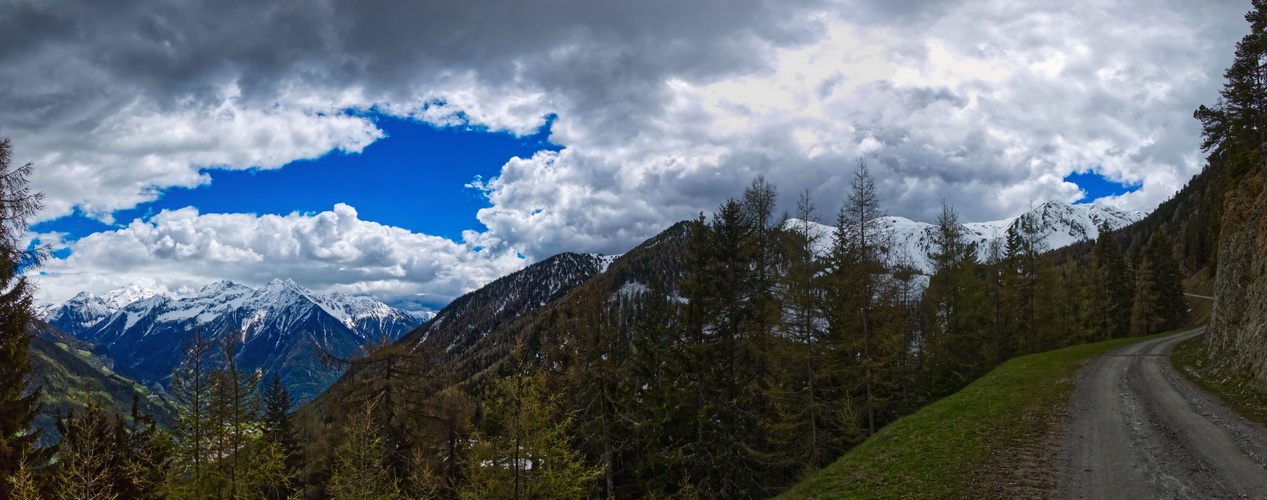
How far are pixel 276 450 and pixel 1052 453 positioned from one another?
2404cm

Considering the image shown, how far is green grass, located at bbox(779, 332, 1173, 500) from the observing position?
12586 mm

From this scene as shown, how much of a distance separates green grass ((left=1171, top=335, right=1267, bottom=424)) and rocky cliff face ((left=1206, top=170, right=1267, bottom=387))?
0.43 meters

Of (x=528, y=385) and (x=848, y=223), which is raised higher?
(x=848, y=223)

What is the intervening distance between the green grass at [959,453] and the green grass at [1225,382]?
437cm

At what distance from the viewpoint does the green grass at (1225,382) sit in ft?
55.3

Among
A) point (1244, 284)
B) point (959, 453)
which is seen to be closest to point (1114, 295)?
point (1244, 284)

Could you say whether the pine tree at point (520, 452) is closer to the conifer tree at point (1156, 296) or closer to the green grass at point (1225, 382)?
the green grass at point (1225, 382)

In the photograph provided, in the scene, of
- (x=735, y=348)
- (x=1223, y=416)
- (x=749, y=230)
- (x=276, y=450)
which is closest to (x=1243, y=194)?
(x=1223, y=416)

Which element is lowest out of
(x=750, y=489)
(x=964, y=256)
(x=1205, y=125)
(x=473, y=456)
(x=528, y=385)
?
(x=750, y=489)

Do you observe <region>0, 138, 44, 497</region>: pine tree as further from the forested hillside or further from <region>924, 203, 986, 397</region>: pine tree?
<region>924, 203, 986, 397</region>: pine tree

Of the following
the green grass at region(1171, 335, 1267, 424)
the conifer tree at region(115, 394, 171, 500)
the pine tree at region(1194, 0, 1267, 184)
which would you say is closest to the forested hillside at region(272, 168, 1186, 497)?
the conifer tree at region(115, 394, 171, 500)

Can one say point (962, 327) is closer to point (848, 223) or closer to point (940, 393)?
point (940, 393)

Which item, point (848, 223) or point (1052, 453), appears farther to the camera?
point (848, 223)

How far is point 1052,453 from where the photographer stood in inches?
551
